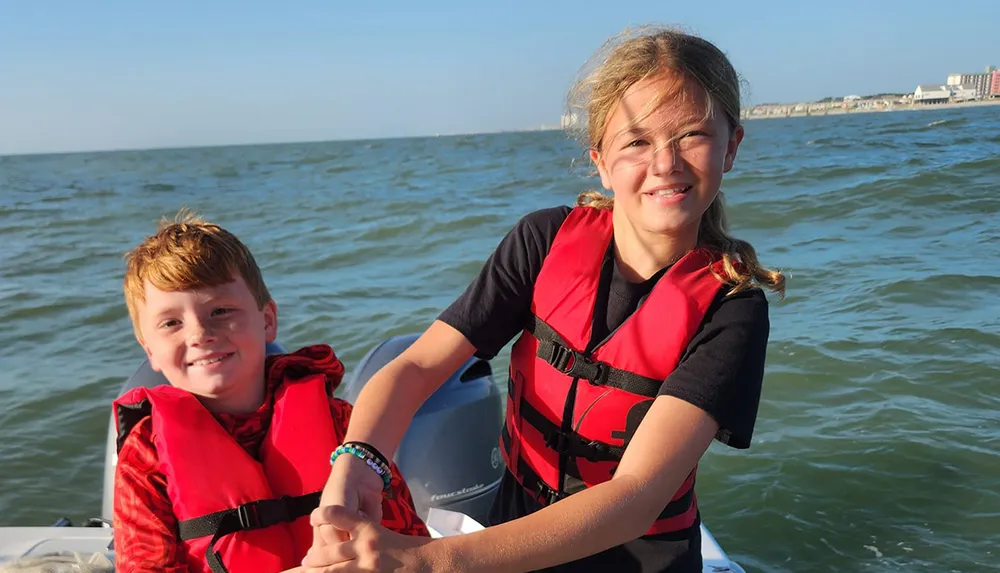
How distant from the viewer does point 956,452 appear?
13.5ft

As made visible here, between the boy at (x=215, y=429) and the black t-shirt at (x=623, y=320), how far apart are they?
401mm

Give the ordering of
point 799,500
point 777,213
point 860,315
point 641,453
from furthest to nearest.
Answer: point 777,213
point 860,315
point 799,500
point 641,453

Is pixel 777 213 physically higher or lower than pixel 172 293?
lower

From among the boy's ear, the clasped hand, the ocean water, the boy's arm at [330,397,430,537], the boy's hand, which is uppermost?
the boy's ear

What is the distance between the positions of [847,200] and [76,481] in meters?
10.0

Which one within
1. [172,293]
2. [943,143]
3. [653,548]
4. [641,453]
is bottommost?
[943,143]

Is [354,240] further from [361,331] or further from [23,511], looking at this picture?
[23,511]

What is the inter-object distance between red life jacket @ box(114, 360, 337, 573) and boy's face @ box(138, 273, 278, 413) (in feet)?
0.21

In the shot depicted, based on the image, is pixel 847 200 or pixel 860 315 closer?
pixel 860 315

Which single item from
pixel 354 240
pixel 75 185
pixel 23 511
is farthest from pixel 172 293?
pixel 75 185

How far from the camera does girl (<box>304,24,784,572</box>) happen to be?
1548 millimetres

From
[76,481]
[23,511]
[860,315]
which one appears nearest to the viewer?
[23,511]

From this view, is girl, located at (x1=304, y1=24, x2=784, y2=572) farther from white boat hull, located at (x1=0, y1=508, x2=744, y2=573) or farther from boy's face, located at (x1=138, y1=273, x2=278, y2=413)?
boy's face, located at (x1=138, y1=273, x2=278, y2=413)

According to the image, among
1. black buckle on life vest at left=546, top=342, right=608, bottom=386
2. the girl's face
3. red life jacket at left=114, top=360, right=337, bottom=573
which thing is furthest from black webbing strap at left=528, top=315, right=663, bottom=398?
red life jacket at left=114, top=360, right=337, bottom=573
